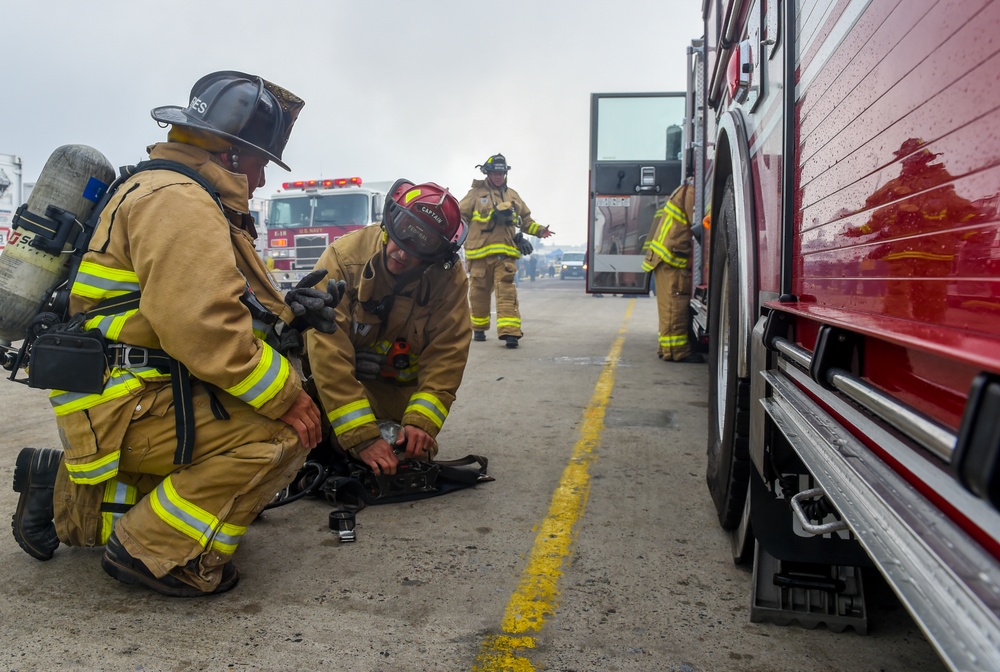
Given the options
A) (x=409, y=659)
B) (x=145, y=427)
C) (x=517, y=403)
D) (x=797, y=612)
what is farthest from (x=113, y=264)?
(x=517, y=403)

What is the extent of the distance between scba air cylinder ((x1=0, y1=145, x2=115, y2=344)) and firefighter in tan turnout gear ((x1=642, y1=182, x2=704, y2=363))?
524cm

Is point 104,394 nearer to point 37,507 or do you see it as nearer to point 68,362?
point 68,362

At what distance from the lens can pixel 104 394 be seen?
92.1 inches

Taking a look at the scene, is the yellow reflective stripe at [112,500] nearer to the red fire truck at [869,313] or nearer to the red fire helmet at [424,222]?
the red fire helmet at [424,222]

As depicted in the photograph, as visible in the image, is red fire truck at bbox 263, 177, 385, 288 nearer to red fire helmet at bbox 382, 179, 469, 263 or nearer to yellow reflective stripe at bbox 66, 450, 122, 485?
red fire helmet at bbox 382, 179, 469, 263

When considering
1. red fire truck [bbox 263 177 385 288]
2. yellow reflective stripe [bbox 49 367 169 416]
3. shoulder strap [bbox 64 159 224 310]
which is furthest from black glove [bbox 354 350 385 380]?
red fire truck [bbox 263 177 385 288]

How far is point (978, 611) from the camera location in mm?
887

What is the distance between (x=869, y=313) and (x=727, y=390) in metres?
1.27

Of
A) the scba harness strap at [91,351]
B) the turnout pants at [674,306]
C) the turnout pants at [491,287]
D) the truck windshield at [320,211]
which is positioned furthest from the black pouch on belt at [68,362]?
the truck windshield at [320,211]

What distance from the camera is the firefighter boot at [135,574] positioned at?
7.82 feet

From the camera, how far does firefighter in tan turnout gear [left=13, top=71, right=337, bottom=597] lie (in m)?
2.28

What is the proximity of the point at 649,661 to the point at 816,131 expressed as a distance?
54.5 inches

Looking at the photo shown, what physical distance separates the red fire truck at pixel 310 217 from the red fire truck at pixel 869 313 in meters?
12.8

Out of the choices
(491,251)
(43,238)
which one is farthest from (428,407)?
(491,251)
